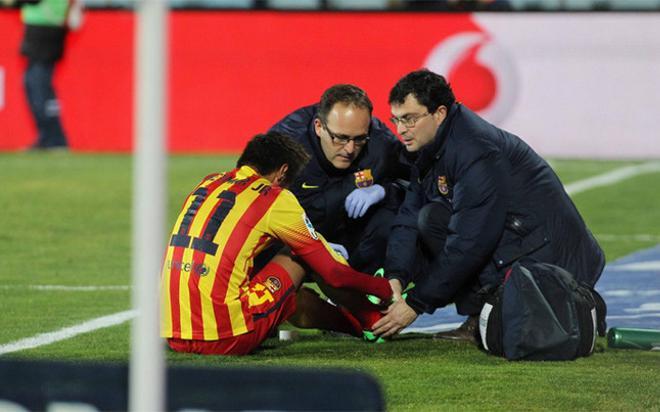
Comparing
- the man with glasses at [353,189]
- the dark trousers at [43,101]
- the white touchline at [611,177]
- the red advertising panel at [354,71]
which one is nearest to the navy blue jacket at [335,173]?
the man with glasses at [353,189]

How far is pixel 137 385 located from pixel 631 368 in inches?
146

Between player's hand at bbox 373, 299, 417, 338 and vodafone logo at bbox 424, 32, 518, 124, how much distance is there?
1027 centimetres

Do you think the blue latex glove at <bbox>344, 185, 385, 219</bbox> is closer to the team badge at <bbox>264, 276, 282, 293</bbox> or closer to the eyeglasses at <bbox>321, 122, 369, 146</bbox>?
the eyeglasses at <bbox>321, 122, 369, 146</bbox>

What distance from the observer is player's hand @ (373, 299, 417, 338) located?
713 centimetres

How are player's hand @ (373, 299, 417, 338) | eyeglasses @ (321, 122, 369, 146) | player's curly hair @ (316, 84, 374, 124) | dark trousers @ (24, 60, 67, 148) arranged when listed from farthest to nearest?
1. dark trousers @ (24, 60, 67, 148)
2. eyeglasses @ (321, 122, 369, 146)
3. player's curly hair @ (316, 84, 374, 124)
4. player's hand @ (373, 299, 417, 338)

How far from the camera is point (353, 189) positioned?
8.26 m

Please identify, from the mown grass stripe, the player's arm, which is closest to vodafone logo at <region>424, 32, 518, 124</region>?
the mown grass stripe

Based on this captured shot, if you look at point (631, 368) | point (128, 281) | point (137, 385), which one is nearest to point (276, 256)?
point (631, 368)

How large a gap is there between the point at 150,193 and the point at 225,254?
3.43 m

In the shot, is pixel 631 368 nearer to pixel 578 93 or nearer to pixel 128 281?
pixel 128 281

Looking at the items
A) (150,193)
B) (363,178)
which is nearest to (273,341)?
(363,178)

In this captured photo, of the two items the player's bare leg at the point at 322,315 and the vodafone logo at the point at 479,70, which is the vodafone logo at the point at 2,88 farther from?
the player's bare leg at the point at 322,315

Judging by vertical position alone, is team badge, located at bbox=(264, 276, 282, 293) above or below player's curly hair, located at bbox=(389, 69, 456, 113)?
below

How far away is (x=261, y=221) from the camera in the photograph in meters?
6.80
